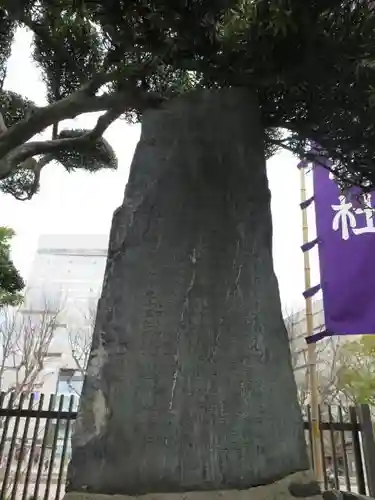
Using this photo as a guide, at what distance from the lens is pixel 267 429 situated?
1.54 m

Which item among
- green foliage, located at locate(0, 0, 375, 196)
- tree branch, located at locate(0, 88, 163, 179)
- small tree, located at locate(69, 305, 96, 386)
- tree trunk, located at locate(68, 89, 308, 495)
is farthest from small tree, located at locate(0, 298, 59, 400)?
tree trunk, located at locate(68, 89, 308, 495)

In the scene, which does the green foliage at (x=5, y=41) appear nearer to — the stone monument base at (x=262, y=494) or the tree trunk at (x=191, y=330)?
the tree trunk at (x=191, y=330)

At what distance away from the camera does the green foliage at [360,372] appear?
6730mm

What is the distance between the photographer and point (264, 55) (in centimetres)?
173

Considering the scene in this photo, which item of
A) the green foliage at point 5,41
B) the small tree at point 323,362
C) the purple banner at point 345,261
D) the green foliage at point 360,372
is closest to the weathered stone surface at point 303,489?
the purple banner at point 345,261

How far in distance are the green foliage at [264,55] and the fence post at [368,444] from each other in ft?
7.10

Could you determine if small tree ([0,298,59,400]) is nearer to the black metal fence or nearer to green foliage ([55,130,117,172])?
green foliage ([55,130,117,172])

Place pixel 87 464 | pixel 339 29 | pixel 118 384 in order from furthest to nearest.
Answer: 1. pixel 339 29
2. pixel 118 384
3. pixel 87 464

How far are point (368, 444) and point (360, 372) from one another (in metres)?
4.95

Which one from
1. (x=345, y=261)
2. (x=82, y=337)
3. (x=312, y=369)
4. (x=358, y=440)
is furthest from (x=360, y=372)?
(x=82, y=337)

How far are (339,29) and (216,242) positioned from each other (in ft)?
2.77

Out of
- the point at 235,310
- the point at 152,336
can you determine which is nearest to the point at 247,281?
the point at 235,310

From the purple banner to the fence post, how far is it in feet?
2.45

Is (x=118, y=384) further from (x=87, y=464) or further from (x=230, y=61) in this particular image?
(x=230, y=61)
